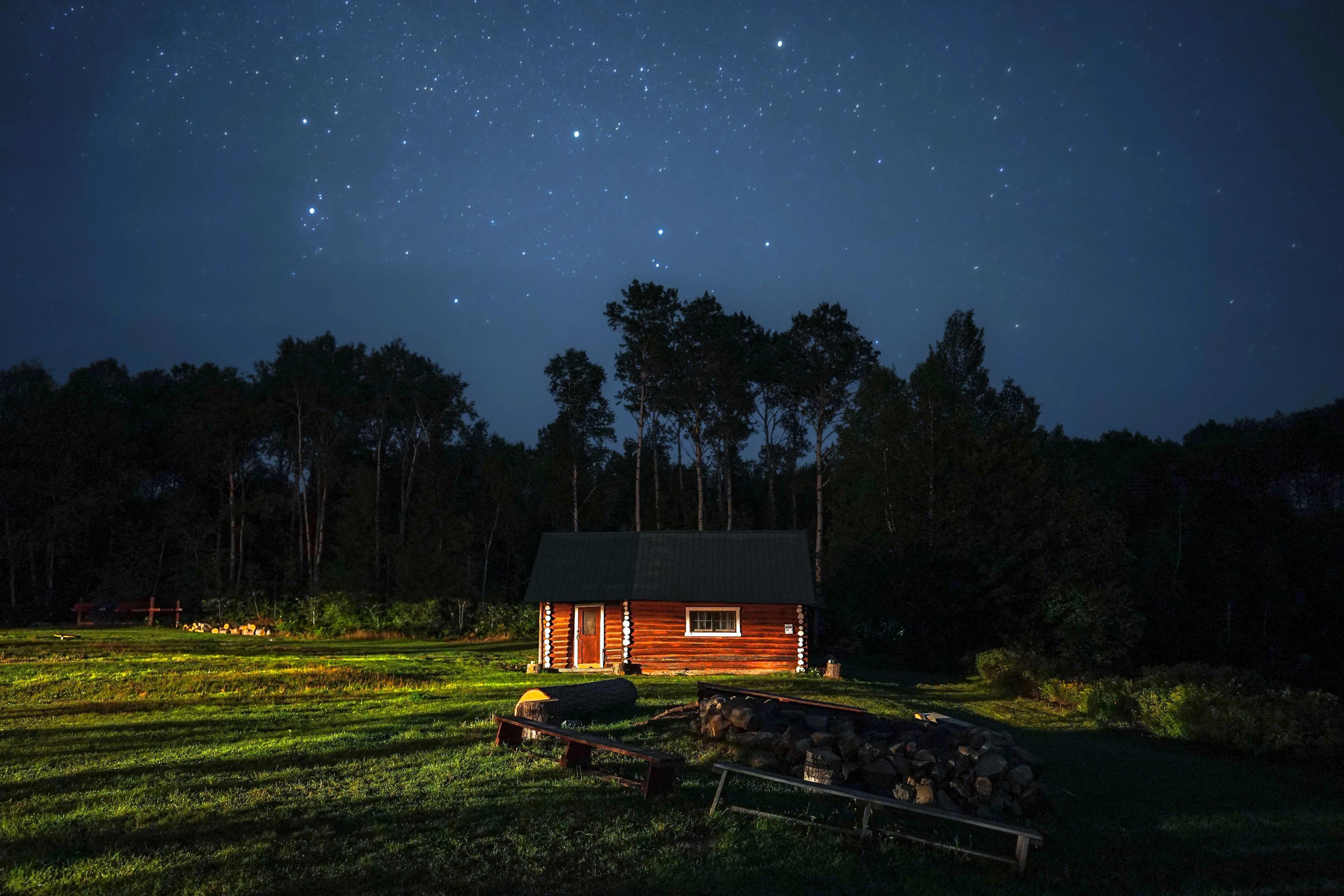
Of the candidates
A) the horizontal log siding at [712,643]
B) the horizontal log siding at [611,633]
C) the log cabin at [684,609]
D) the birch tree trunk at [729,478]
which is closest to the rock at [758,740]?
the log cabin at [684,609]

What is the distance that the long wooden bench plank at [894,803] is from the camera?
268 inches

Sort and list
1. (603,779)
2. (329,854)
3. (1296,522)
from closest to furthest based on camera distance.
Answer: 1. (329,854)
2. (603,779)
3. (1296,522)

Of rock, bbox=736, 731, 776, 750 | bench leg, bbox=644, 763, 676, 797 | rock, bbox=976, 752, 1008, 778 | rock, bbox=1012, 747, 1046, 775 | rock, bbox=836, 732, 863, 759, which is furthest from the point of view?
rock, bbox=736, 731, 776, 750

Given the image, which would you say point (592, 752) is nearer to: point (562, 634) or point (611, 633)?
point (611, 633)

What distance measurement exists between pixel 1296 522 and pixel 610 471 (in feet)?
144

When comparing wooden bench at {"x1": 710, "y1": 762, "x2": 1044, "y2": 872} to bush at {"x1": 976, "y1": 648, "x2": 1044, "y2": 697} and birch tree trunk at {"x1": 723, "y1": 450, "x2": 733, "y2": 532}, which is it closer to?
bush at {"x1": 976, "y1": 648, "x2": 1044, "y2": 697}

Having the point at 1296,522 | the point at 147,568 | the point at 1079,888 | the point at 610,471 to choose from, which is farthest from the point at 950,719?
the point at 147,568

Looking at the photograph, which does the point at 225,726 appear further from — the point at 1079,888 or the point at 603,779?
the point at 1079,888

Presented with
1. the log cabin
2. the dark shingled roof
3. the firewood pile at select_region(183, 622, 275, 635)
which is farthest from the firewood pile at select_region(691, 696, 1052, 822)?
the firewood pile at select_region(183, 622, 275, 635)

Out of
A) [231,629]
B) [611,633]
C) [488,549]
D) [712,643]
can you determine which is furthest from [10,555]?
[712,643]

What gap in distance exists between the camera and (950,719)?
503 inches

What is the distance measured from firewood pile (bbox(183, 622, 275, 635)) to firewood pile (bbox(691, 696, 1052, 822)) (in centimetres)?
3794

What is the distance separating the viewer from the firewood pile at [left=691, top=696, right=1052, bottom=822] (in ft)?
30.0

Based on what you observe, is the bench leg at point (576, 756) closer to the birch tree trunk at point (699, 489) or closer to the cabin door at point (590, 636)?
the cabin door at point (590, 636)
